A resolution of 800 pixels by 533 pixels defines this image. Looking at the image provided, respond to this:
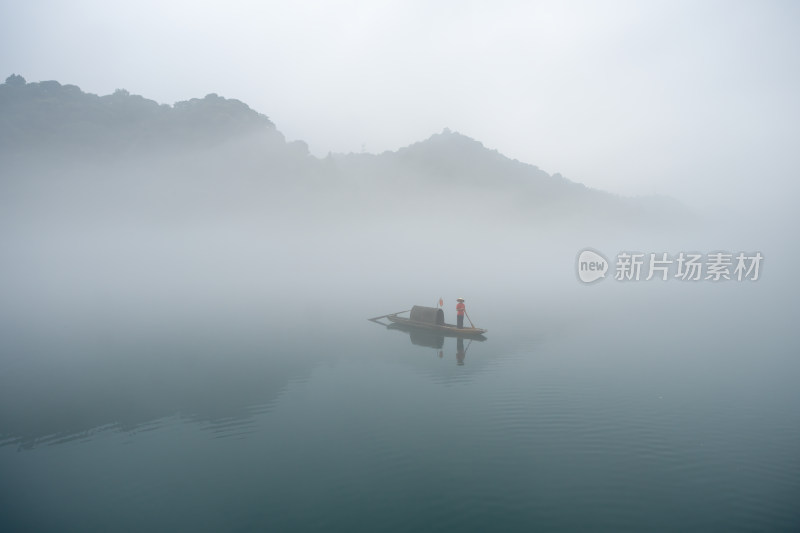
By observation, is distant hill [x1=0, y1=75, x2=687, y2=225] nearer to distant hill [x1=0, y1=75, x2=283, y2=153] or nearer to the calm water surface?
distant hill [x1=0, y1=75, x2=283, y2=153]

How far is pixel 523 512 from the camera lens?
12.2 meters

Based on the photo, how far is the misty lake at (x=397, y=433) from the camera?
12.3m

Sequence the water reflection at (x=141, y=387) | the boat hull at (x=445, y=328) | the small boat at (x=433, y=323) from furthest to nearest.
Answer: the small boat at (x=433, y=323) < the boat hull at (x=445, y=328) < the water reflection at (x=141, y=387)

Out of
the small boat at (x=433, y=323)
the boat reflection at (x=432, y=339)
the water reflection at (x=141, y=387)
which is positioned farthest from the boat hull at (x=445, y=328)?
the water reflection at (x=141, y=387)

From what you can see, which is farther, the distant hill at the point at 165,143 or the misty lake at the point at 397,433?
the distant hill at the point at 165,143

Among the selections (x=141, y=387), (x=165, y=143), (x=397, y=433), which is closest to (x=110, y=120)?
(x=165, y=143)

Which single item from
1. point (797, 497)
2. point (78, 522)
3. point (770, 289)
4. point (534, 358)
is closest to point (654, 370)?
point (534, 358)

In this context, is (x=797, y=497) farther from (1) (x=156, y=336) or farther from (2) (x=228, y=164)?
(2) (x=228, y=164)

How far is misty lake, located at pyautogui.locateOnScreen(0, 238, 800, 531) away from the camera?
12273 mm

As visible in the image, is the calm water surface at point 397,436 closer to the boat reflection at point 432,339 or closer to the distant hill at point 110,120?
the boat reflection at point 432,339

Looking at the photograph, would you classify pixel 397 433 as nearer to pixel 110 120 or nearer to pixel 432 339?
pixel 432 339

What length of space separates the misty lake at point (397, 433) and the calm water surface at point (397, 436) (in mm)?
91

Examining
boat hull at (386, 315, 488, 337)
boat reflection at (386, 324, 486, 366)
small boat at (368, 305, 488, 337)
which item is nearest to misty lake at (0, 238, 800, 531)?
boat reflection at (386, 324, 486, 366)

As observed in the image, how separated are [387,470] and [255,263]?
448ft
